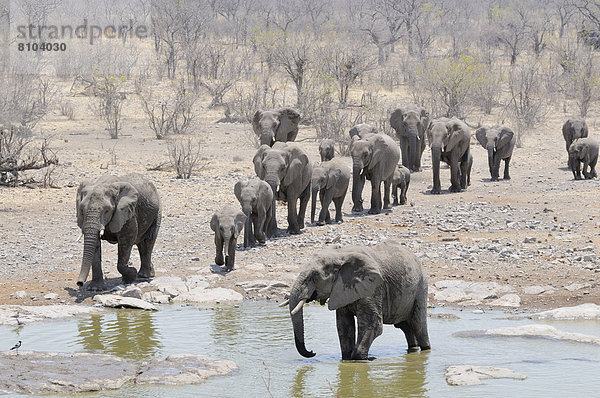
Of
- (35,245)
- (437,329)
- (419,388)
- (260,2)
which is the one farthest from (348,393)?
(260,2)

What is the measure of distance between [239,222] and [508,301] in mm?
4192

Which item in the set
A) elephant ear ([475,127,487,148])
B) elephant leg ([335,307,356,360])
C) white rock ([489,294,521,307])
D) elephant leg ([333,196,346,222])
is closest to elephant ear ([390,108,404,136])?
elephant ear ([475,127,487,148])

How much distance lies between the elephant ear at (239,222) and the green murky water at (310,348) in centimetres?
164

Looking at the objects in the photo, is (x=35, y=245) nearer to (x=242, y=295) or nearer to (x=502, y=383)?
(x=242, y=295)

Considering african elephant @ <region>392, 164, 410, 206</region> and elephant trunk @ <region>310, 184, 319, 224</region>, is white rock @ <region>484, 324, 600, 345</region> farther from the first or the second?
african elephant @ <region>392, 164, 410, 206</region>

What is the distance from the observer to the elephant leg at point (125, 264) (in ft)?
42.7

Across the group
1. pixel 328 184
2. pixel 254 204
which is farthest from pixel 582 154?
pixel 254 204

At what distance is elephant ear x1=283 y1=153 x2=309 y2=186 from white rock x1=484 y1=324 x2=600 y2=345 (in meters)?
6.95

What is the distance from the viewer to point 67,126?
110ft

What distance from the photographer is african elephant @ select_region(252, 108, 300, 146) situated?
22281mm

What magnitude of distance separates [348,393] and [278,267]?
5.91 meters

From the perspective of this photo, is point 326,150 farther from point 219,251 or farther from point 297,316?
point 297,316

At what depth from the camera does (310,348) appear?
34.1ft

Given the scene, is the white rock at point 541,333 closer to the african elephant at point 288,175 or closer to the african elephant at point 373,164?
the african elephant at point 288,175
